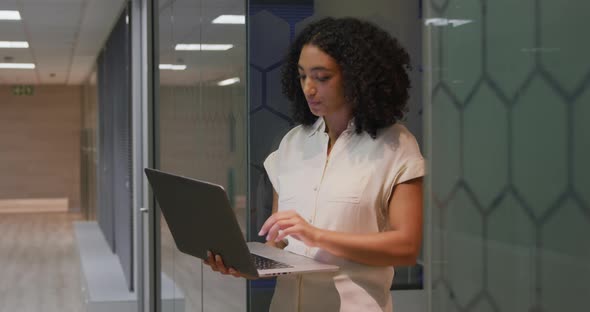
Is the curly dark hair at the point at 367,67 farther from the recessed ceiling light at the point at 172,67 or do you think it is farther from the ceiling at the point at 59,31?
the ceiling at the point at 59,31

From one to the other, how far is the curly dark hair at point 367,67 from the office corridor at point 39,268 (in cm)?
583

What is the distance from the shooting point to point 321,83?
1677 mm

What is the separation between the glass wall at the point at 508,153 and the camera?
0.80 m

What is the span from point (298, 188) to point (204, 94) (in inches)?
65.9

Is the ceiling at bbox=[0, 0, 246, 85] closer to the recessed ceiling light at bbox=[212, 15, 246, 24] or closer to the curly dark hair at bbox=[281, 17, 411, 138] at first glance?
the recessed ceiling light at bbox=[212, 15, 246, 24]

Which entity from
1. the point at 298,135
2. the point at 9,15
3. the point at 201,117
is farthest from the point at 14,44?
the point at 298,135

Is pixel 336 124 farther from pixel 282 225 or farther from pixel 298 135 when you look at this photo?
pixel 282 225

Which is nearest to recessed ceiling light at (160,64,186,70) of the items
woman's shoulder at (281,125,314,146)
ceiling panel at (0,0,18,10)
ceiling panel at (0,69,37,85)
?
woman's shoulder at (281,125,314,146)

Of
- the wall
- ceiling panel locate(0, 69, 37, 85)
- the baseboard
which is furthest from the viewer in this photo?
the wall

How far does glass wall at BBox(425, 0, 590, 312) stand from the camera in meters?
0.80

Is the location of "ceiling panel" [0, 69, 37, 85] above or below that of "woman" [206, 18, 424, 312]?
above

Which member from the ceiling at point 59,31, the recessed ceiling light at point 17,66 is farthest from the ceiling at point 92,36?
the recessed ceiling light at point 17,66

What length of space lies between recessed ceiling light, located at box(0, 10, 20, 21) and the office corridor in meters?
2.55

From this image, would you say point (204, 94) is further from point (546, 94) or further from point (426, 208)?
point (546, 94)
